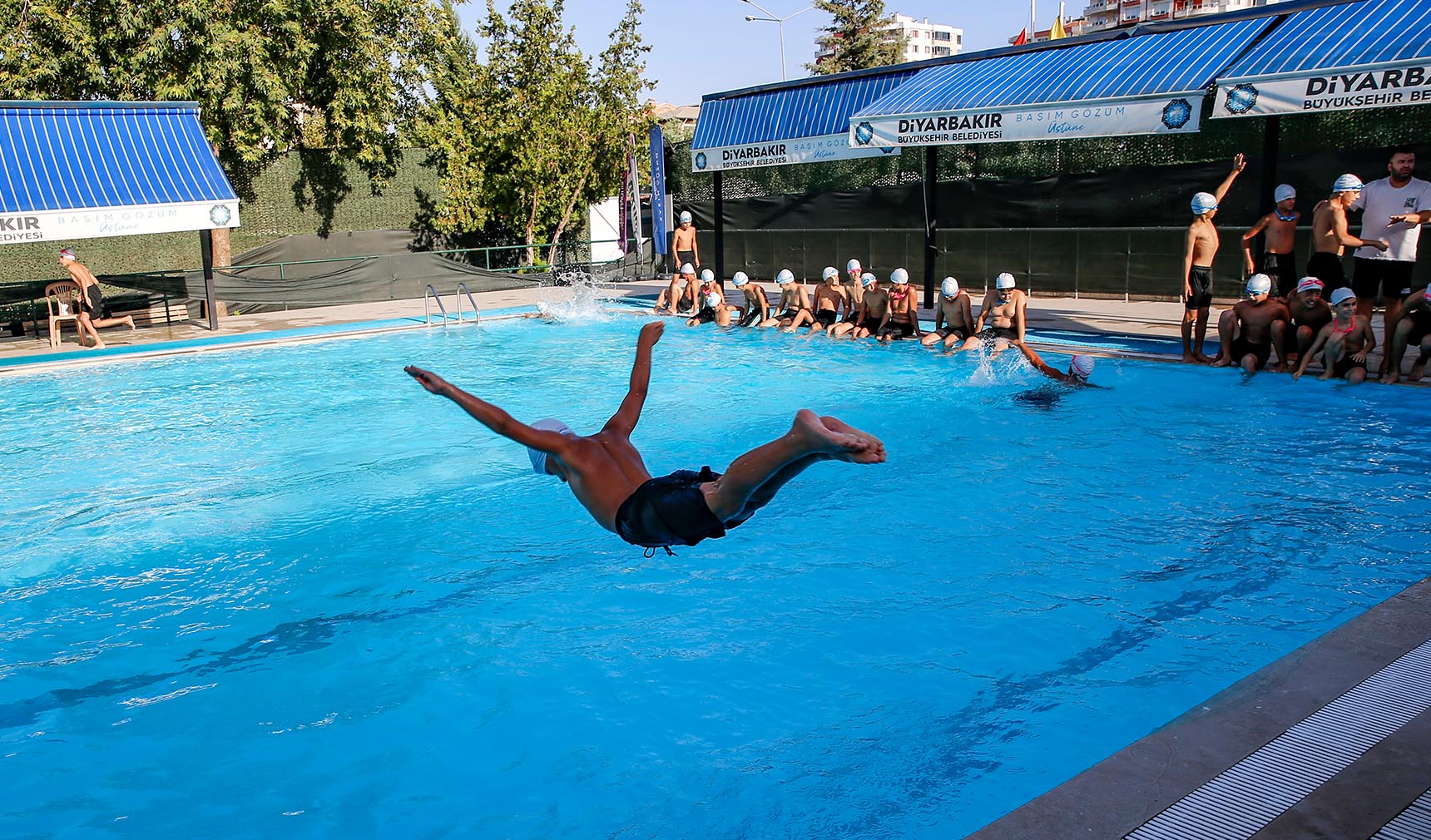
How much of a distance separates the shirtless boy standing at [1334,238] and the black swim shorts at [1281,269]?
46 cm

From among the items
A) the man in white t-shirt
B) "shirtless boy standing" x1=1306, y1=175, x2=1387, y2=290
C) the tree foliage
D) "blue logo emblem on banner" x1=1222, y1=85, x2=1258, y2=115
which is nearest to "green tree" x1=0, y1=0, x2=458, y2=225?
the tree foliage

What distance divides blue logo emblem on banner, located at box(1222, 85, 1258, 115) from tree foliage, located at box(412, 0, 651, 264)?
1617cm

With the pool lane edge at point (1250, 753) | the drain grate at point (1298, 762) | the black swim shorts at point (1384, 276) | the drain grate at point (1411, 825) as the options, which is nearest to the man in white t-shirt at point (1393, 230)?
the black swim shorts at point (1384, 276)

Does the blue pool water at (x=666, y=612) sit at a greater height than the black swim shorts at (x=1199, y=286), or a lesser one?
lesser

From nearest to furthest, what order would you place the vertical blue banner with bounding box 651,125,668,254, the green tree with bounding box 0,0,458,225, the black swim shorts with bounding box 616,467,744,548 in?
the black swim shorts with bounding box 616,467,744,548, the green tree with bounding box 0,0,458,225, the vertical blue banner with bounding box 651,125,668,254

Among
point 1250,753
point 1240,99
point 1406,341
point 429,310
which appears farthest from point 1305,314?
point 429,310

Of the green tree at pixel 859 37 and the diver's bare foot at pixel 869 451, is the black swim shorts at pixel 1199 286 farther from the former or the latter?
the green tree at pixel 859 37

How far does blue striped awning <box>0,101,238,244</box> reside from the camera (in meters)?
16.3

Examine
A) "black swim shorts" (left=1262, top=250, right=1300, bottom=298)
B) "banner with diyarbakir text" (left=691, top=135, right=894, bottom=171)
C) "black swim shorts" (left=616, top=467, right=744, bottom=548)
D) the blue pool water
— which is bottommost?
the blue pool water

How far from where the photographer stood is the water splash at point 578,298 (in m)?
20.3

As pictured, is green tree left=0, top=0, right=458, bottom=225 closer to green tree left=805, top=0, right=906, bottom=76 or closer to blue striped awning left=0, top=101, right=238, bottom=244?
blue striped awning left=0, top=101, right=238, bottom=244

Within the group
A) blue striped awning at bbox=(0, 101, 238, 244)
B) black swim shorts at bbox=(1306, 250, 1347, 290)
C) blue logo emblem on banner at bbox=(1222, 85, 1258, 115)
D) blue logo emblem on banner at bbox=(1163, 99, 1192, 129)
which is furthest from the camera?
blue striped awning at bbox=(0, 101, 238, 244)

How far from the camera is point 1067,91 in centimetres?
1409

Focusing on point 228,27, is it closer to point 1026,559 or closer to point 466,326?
point 466,326
